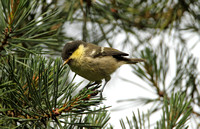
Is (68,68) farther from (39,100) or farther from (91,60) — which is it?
(91,60)

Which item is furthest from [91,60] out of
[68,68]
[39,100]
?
[39,100]

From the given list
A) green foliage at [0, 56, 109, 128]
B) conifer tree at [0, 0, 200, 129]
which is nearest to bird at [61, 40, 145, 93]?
conifer tree at [0, 0, 200, 129]

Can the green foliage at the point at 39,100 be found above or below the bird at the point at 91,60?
below

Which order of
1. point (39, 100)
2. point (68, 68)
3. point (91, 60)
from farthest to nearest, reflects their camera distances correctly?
point (91, 60)
point (68, 68)
point (39, 100)

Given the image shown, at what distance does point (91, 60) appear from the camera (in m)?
2.40

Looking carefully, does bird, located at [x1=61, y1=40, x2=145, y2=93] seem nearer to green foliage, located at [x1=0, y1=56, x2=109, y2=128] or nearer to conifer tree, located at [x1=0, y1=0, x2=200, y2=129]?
conifer tree, located at [x1=0, y1=0, x2=200, y2=129]

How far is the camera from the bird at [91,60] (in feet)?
7.35

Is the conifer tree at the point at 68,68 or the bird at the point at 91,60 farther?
the bird at the point at 91,60

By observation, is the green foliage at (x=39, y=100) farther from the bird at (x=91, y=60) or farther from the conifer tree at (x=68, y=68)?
the bird at (x=91, y=60)

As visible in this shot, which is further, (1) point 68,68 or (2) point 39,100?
(1) point 68,68

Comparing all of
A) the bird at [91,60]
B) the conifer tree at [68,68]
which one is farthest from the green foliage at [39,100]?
the bird at [91,60]

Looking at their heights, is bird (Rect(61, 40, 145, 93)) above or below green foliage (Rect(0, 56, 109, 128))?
above

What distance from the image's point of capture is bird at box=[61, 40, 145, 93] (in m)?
2.24

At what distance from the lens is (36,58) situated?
146cm
